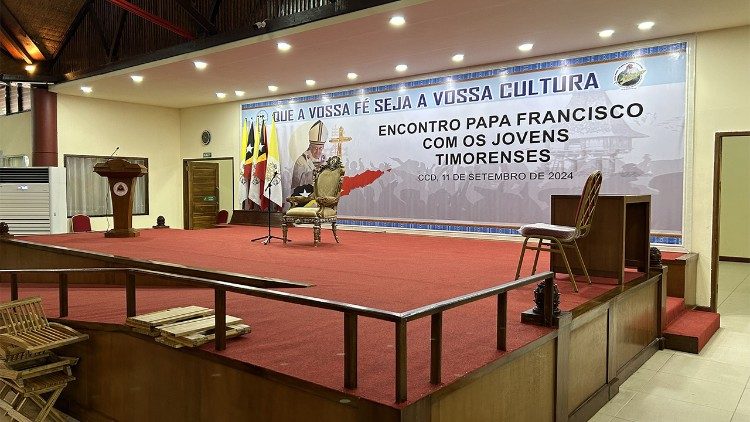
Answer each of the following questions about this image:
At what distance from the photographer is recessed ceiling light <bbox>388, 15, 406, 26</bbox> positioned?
5.58 m

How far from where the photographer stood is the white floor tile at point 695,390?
12.5ft

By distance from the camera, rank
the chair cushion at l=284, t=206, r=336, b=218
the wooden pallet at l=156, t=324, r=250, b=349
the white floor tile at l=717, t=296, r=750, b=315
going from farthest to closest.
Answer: the chair cushion at l=284, t=206, r=336, b=218 → the white floor tile at l=717, t=296, r=750, b=315 → the wooden pallet at l=156, t=324, r=250, b=349

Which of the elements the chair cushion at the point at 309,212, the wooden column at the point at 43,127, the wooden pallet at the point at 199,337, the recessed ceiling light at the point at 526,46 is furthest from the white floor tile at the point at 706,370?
the wooden column at the point at 43,127

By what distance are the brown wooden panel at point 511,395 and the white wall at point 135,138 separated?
1010cm

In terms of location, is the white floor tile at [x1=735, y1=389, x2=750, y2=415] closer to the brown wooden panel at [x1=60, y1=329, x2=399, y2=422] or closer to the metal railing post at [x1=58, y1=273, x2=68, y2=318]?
the brown wooden panel at [x1=60, y1=329, x2=399, y2=422]

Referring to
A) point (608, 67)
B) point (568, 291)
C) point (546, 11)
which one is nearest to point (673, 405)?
point (568, 291)

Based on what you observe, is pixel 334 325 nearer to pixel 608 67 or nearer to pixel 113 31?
pixel 608 67

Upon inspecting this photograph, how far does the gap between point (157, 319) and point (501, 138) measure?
558 centimetres

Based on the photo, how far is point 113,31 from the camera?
28.8 ft

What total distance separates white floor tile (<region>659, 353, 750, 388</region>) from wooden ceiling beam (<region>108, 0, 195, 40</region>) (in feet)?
22.0

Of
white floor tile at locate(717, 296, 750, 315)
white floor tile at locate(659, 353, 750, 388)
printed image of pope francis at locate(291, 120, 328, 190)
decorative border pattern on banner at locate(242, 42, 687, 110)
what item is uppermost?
decorative border pattern on banner at locate(242, 42, 687, 110)

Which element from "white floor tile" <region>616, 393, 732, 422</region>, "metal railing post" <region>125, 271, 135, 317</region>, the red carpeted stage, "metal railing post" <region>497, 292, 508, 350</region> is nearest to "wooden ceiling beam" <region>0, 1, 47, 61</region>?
the red carpeted stage

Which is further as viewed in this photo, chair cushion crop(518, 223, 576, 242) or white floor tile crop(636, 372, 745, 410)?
chair cushion crop(518, 223, 576, 242)

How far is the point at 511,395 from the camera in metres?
2.82
